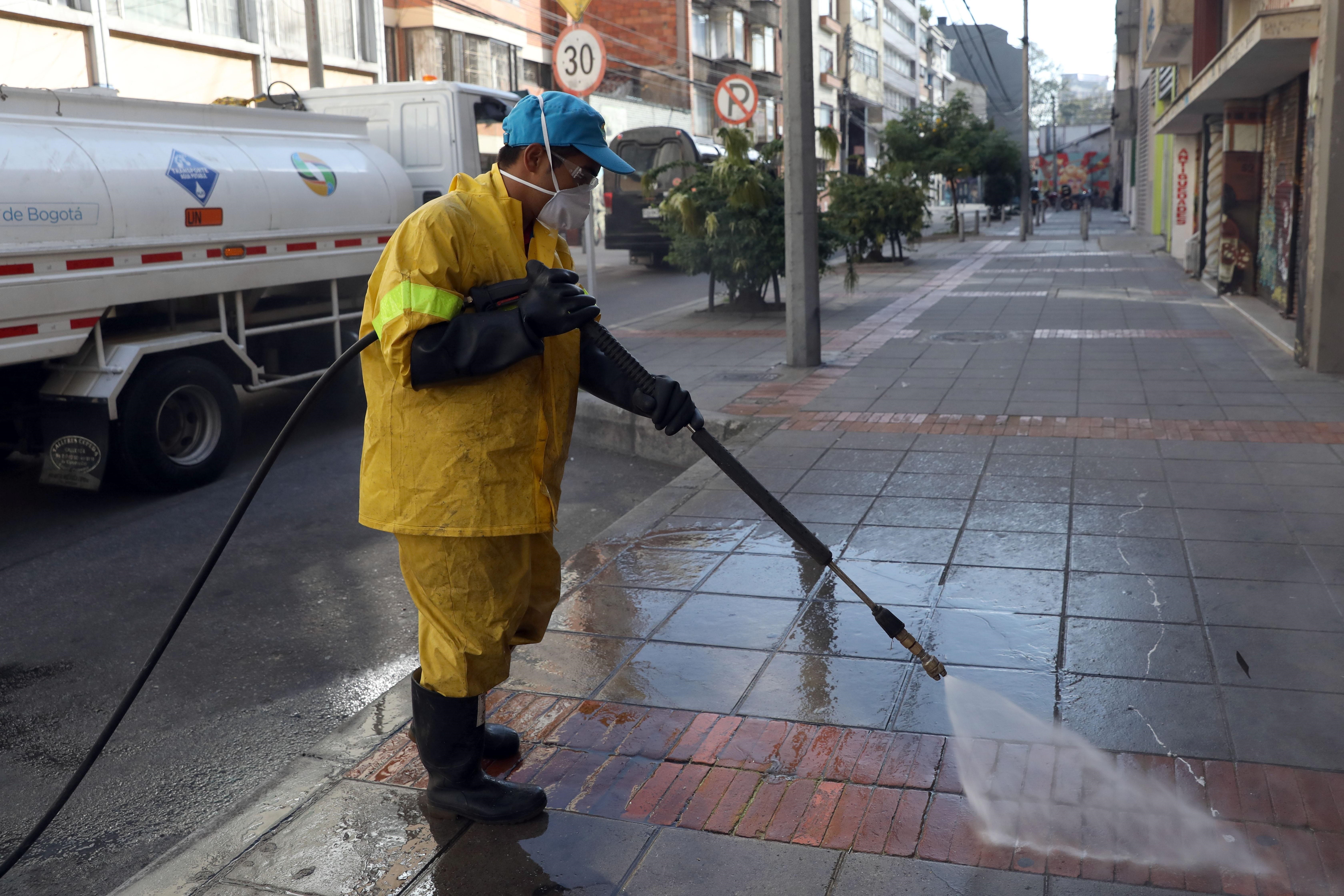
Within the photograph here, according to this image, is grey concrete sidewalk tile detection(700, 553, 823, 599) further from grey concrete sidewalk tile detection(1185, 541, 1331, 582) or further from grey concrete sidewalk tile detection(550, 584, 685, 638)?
grey concrete sidewalk tile detection(1185, 541, 1331, 582)

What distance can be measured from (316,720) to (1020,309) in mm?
12415

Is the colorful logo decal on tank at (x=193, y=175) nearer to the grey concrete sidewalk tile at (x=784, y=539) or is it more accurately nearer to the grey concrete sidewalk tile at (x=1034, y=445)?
the grey concrete sidewalk tile at (x=784, y=539)

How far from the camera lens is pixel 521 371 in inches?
115

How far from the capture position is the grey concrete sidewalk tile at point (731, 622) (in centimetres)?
428

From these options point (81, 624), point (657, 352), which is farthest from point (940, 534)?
point (657, 352)

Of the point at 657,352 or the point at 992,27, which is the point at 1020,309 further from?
the point at 992,27

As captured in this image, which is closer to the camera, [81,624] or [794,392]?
[81,624]

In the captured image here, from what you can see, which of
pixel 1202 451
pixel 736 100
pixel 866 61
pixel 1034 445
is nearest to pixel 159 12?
pixel 736 100

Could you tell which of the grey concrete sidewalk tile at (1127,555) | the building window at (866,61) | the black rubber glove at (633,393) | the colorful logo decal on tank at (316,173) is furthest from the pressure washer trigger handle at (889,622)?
the building window at (866,61)

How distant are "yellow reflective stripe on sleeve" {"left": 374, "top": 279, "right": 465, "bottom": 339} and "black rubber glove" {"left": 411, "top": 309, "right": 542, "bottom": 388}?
0.03 m

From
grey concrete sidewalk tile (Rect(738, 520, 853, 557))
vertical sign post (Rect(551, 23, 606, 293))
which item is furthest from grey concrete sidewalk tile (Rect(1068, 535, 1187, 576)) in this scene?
vertical sign post (Rect(551, 23, 606, 293))

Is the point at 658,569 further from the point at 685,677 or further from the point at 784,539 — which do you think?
the point at 685,677

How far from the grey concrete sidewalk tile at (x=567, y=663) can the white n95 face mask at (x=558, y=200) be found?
1.48 metres

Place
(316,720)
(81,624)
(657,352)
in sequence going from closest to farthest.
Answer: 1. (316,720)
2. (81,624)
3. (657,352)
